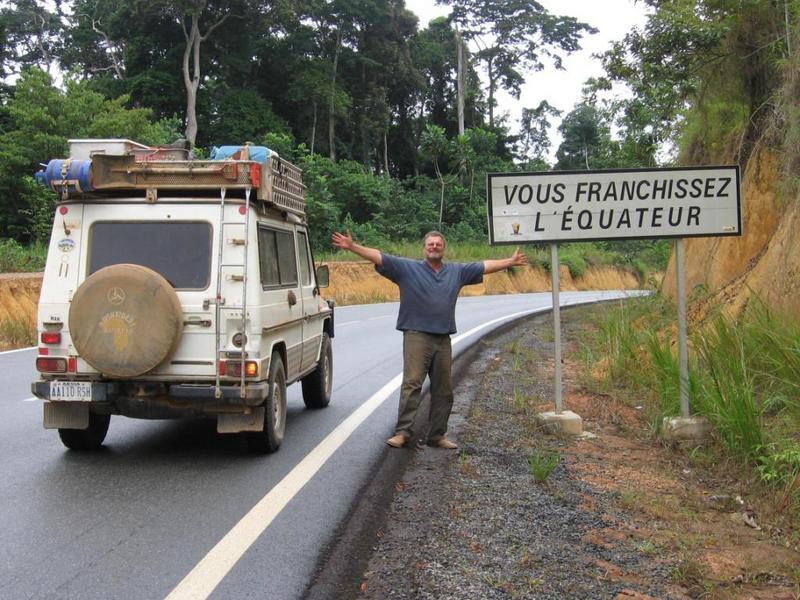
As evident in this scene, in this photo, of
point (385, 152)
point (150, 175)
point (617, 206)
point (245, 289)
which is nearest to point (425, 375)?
point (245, 289)

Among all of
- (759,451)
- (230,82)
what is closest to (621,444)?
(759,451)

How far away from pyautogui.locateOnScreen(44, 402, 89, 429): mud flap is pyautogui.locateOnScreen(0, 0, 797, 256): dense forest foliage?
50.6 ft

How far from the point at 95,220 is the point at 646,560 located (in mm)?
4920

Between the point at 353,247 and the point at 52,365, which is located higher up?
the point at 353,247

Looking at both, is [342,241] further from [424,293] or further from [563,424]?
[563,424]

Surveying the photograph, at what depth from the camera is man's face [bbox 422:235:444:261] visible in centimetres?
738

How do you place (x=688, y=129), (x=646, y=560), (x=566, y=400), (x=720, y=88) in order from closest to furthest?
(x=646, y=560) < (x=566, y=400) < (x=720, y=88) < (x=688, y=129)

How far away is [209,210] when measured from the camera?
671 centimetres

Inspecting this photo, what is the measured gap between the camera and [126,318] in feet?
20.7

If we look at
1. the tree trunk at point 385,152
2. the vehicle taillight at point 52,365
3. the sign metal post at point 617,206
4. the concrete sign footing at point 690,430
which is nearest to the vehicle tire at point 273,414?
the vehicle taillight at point 52,365

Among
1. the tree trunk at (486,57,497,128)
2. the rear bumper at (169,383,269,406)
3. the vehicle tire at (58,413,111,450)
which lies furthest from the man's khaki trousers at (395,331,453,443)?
the tree trunk at (486,57,497,128)

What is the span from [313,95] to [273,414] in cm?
4223

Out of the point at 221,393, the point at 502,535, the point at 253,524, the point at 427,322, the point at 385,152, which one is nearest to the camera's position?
the point at 502,535

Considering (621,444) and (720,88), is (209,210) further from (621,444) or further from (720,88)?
(720,88)
